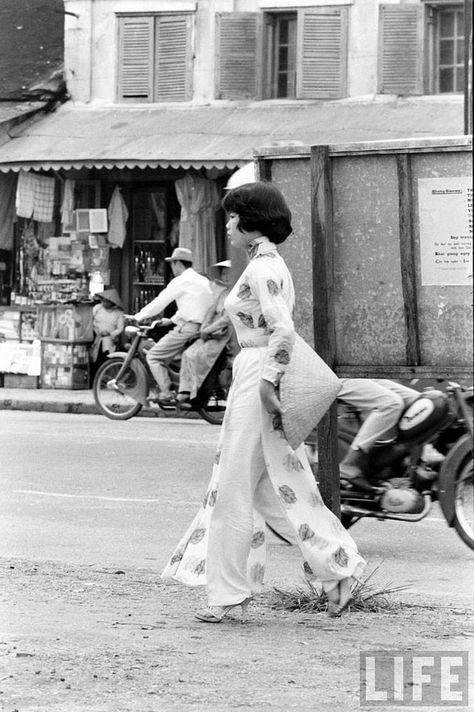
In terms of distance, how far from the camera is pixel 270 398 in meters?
6.05

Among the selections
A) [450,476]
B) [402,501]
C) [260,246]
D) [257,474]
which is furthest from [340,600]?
[402,501]

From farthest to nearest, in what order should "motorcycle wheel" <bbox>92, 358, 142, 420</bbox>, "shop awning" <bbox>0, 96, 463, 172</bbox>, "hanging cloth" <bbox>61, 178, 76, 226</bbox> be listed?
"hanging cloth" <bbox>61, 178, 76, 226</bbox> → "shop awning" <bbox>0, 96, 463, 172</bbox> → "motorcycle wheel" <bbox>92, 358, 142, 420</bbox>

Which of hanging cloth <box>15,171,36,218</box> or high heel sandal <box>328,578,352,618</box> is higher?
hanging cloth <box>15,171,36,218</box>

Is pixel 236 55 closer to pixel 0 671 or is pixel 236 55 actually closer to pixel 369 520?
pixel 369 520

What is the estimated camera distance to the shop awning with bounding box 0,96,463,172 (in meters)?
19.5

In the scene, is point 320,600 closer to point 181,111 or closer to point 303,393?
point 303,393

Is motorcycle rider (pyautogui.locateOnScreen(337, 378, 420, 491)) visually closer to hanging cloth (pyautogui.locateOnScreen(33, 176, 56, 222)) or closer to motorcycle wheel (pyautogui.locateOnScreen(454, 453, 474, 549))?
motorcycle wheel (pyautogui.locateOnScreen(454, 453, 474, 549))

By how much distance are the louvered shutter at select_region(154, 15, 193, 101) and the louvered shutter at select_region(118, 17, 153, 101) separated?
0.12 metres

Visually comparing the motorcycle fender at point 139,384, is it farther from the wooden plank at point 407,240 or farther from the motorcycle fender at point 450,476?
the wooden plank at point 407,240

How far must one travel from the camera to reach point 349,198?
22.1ft

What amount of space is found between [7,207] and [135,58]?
2.89 m

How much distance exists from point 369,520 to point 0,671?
4.84 m

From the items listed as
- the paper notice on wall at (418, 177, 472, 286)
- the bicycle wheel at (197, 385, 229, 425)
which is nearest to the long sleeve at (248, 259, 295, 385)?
the paper notice on wall at (418, 177, 472, 286)

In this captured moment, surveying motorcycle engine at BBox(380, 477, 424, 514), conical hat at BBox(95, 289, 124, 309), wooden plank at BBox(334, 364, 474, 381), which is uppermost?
conical hat at BBox(95, 289, 124, 309)
